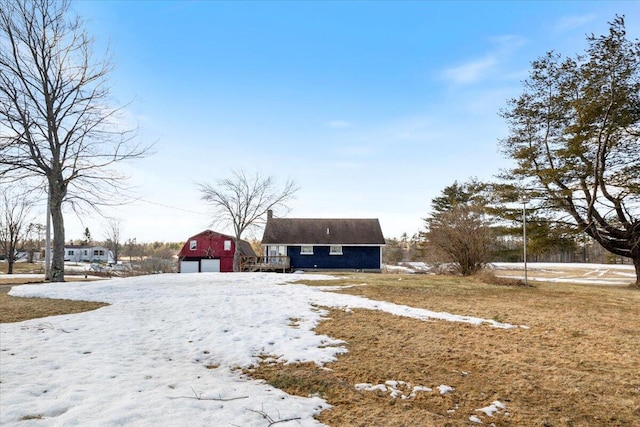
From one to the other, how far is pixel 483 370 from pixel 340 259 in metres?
27.4

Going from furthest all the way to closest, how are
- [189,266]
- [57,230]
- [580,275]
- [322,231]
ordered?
[189,266] < [580,275] < [322,231] < [57,230]

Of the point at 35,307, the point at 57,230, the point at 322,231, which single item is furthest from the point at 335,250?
the point at 35,307

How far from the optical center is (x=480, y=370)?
4.73 meters

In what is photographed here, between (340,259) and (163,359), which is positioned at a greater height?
(163,359)

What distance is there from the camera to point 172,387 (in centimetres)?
396

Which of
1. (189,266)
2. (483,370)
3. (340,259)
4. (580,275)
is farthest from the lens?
(189,266)

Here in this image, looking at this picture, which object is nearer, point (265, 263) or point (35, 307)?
point (35, 307)

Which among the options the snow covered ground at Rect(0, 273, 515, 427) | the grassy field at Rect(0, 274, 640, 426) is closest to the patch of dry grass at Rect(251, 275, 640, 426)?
the grassy field at Rect(0, 274, 640, 426)

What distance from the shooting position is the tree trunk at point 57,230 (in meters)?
14.3

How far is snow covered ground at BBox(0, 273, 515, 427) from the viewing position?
3.31 metres

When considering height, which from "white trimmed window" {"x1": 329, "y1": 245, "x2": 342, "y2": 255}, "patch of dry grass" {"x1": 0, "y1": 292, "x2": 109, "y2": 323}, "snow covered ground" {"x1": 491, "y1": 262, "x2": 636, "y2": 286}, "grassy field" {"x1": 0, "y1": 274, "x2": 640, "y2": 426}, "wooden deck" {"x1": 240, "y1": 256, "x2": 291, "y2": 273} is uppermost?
"white trimmed window" {"x1": 329, "y1": 245, "x2": 342, "y2": 255}

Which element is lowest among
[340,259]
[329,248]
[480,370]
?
[340,259]

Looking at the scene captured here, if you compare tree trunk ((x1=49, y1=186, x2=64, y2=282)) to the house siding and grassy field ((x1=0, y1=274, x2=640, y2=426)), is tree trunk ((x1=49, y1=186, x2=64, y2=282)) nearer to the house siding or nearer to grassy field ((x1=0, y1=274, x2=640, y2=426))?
grassy field ((x1=0, y1=274, x2=640, y2=426))

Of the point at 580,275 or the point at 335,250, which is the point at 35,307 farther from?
the point at 580,275
